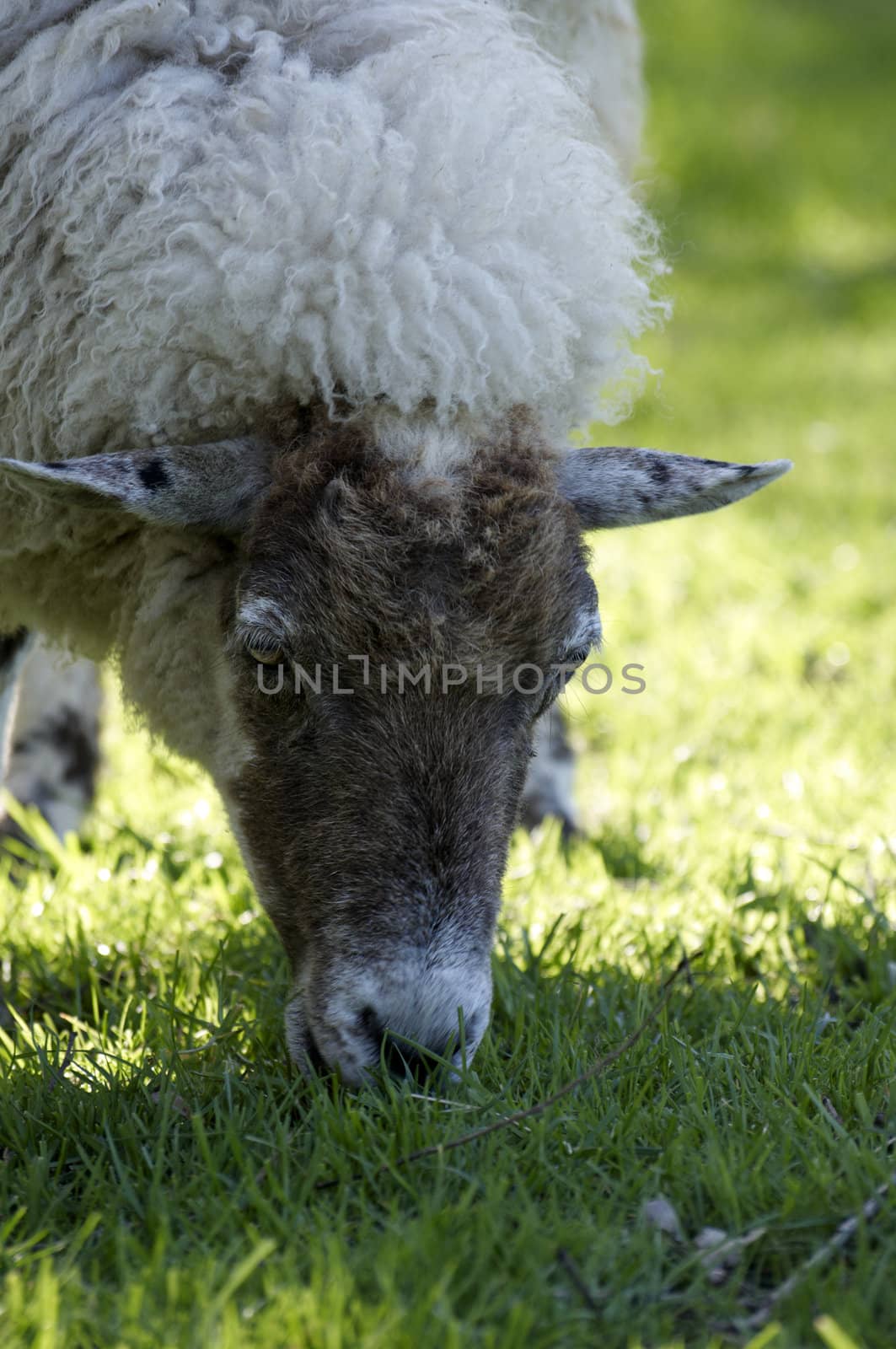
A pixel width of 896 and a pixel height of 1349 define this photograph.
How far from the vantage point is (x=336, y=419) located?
3107mm

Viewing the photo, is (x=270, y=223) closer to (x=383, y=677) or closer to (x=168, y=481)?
(x=168, y=481)

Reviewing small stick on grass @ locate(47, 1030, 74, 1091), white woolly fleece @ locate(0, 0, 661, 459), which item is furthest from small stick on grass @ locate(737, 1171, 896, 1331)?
white woolly fleece @ locate(0, 0, 661, 459)

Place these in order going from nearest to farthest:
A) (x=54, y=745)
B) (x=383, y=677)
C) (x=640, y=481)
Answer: (x=383, y=677) → (x=640, y=481) → (x=54, y=745)

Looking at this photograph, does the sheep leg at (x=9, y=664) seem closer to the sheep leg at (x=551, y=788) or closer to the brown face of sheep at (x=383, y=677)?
the brown face of sheep at (x=383, y=677)

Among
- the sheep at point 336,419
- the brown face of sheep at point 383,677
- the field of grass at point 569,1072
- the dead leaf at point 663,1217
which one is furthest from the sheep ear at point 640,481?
the dead leaf at point 663,1217

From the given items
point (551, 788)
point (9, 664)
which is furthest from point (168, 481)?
point (551, 788)

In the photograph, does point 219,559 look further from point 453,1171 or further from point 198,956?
point 453,1171

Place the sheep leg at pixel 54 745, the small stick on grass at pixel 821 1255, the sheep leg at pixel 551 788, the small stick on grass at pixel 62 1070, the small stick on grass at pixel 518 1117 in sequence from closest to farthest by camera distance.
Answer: the small stick on grass at pixel 821 1255, the small stick on grass at pixel 518 1117, the small stick on grass at pixel 62 1070, the sheep leg at pixel 54 745, the sheep leg at pixel 551 788

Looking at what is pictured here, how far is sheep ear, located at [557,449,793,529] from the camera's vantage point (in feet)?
11.0

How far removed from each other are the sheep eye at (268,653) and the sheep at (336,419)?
18 millimetres

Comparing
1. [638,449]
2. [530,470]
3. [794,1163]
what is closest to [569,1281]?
[794,1163]

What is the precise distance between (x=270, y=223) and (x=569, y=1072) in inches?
76.8

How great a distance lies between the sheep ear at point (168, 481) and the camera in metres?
2.96

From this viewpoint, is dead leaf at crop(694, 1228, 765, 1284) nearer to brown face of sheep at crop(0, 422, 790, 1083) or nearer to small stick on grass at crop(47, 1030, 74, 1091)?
brown face of sheep at crop(0, 422, 790, 1083)
